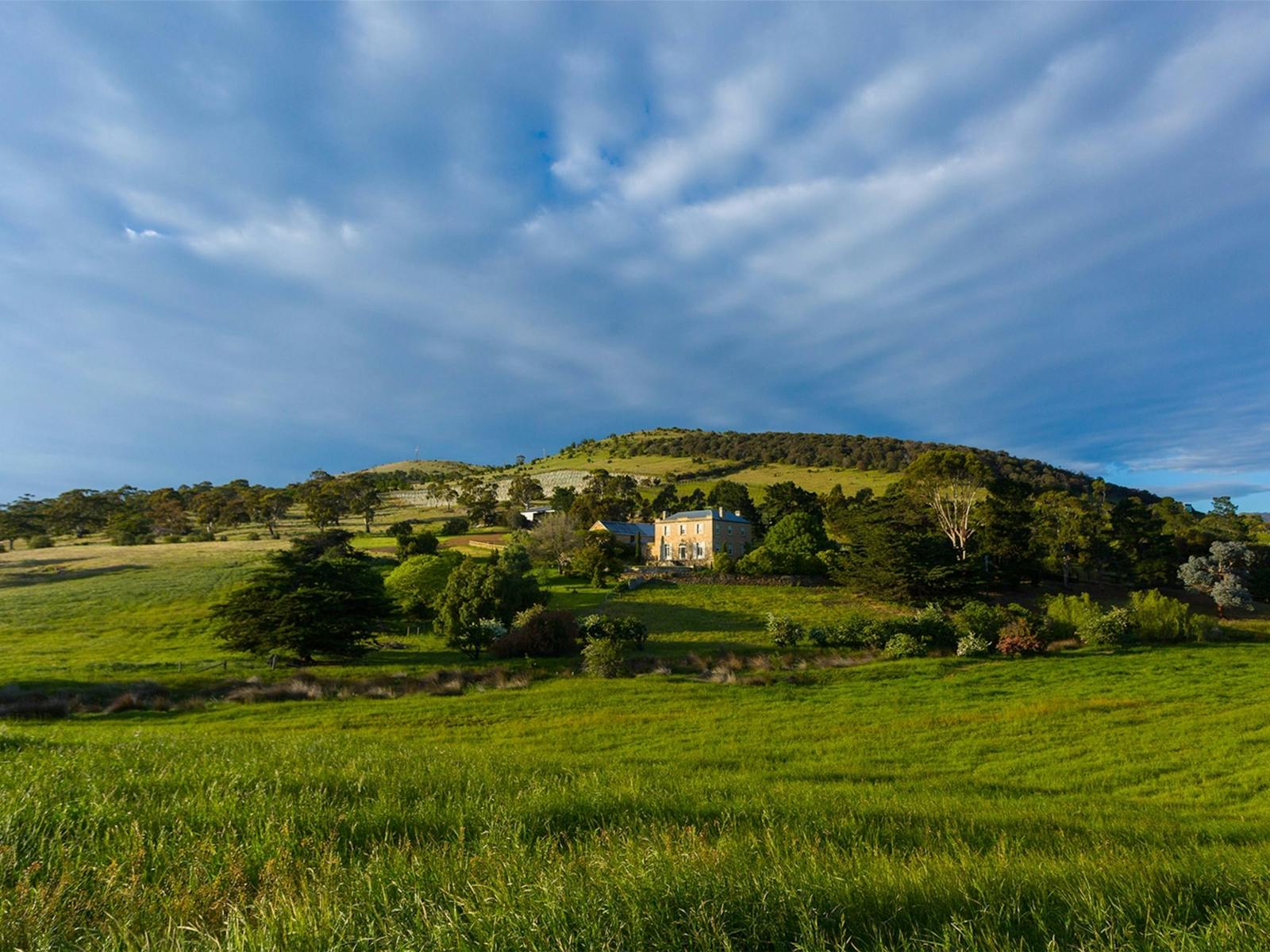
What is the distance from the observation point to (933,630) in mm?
31297

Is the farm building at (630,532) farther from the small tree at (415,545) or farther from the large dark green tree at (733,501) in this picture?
the small tree at (415,545)

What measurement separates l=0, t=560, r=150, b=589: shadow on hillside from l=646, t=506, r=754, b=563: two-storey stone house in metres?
57.7

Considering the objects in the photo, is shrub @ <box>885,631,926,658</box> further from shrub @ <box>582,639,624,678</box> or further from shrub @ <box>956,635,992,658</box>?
shrub @ <box>582,639,624,678</box>

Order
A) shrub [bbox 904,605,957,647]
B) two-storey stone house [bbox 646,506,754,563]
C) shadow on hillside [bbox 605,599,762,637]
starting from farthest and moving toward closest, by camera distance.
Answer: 1. two-storey stone house [bbox 646,506,754,563]
2. shadow on hillside [bbox 605,599,762,637]
3. shrub [bbox 904,605,957,647]

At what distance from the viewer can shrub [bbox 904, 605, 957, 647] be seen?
3070 cm

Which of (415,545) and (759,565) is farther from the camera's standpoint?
(415,545)

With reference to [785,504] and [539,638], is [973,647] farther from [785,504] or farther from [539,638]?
[785,504]

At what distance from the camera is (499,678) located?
84.0 feet

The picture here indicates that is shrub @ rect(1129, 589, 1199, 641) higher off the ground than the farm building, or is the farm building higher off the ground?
the farm building

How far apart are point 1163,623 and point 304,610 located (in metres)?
47.2

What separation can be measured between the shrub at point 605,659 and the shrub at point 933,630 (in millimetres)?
16019

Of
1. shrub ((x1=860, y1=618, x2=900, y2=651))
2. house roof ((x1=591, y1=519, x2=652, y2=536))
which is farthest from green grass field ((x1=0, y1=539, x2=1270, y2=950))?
house roof ((x1=591, y1=519, x2=652, y2=536))

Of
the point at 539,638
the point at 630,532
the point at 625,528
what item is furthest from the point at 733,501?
the point at 539,638

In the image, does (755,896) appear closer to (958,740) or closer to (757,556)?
(958,740)
